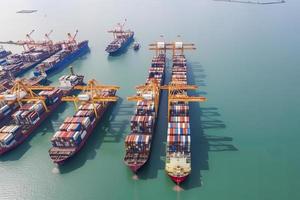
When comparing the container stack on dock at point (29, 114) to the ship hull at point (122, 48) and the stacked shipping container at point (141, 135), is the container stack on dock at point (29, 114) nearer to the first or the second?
the stacked shipping container at point (141, 135)

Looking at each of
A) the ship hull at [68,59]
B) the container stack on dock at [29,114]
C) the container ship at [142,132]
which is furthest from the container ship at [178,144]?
the ship hull at [68,59]

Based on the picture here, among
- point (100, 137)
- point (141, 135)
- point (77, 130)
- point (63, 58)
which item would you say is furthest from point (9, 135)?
point (63, 58)

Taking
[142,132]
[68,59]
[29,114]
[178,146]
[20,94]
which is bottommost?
[142,132]

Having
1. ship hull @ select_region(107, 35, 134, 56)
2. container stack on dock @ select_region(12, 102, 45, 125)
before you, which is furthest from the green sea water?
ship hull @ select_region(107, 35, 134, 56)

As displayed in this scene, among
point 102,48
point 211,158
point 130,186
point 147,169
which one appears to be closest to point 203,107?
point 211,158

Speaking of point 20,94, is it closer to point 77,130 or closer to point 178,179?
point 77,130

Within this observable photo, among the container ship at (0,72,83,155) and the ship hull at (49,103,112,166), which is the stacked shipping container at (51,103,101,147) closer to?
the ship hull at (49,103,112,166)
